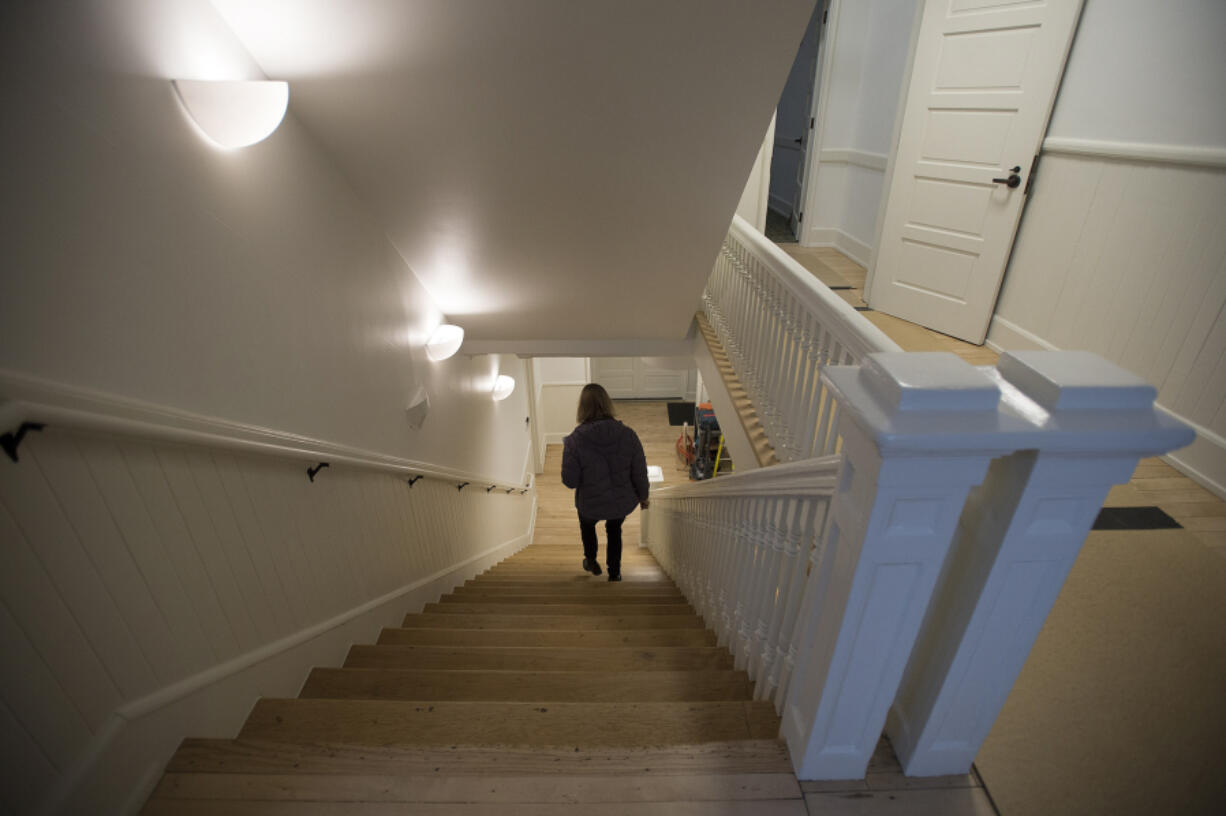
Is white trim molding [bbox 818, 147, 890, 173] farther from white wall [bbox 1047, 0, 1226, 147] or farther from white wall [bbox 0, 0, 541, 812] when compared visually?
white wall [bbox 0, 0, 541, 812]

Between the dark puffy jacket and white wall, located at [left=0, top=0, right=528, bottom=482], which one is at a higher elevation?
white wall, located at [left=0, top=0, right=528, bottom=482]

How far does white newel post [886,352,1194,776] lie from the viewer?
76 centimetres

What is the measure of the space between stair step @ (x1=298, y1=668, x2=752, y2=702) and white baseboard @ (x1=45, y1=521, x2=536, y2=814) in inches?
5.5

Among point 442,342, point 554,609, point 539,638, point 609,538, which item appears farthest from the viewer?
point 609,538

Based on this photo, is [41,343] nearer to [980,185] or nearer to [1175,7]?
[1175,7]

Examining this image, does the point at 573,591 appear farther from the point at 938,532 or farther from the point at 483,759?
the point at 938,532

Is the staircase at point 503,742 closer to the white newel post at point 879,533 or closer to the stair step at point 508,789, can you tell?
the stair step at point 508,789

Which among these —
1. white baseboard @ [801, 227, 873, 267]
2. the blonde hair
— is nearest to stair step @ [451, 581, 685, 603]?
the blonde hair

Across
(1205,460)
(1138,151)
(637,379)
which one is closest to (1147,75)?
(1138,151)

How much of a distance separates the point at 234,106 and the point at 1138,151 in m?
3.49

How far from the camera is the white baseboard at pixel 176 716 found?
106 centimetres

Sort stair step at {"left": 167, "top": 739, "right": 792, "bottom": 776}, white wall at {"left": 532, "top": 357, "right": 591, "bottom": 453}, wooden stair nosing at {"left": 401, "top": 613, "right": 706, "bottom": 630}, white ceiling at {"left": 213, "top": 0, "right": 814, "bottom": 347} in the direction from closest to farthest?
1. stair step at {"left": 167, "top": 739, "right": 792, "bottom": 776}
2. white ceiling at {"left": 213, "top": 0, "right": 814, "bottom": 347}
3. wooden stair nosing at {"left": 401, "top": 613, "right": 706, "bottom": 630}
4. white wall at {"left": 532, "top": 357, "right": 591, "bottom": 453}

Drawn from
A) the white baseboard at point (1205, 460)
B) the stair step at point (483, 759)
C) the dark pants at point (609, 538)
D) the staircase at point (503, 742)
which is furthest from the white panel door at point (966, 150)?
the stair step at point (483, 759)

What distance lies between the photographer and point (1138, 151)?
252cm
